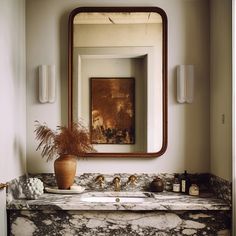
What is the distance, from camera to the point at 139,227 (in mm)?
2668

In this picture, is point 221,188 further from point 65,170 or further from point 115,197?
point 65,170

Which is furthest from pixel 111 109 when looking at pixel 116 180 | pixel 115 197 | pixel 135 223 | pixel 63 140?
pixel 135 223

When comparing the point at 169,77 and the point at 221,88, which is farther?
the point at 169,77

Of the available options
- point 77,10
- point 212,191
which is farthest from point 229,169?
point 77,10

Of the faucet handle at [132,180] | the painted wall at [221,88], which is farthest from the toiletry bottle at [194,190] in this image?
the faucet handle at [132,180]

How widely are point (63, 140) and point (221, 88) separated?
1252mm

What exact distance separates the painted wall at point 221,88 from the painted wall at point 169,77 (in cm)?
9

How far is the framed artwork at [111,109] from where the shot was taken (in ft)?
10.4

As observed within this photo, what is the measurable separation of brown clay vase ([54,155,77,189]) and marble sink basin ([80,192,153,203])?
0.56ft

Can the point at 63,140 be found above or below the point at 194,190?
above

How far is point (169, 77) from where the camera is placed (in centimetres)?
320

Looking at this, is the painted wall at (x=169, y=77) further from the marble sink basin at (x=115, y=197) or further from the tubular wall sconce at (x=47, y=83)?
the marble sink basin at (x=115, y=197)

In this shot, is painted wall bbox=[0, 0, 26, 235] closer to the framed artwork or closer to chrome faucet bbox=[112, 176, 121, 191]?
the framed artwork

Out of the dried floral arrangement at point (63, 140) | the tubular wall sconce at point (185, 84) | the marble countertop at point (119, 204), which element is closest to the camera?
the marble countertop at point (119, 204)
